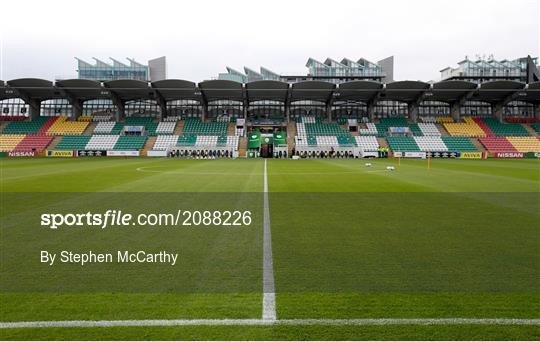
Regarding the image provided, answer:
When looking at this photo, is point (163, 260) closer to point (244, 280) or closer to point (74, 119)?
point (244, 280)

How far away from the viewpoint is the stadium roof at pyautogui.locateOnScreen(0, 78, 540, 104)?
66.0 metres

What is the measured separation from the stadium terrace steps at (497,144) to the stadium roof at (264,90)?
815 cm

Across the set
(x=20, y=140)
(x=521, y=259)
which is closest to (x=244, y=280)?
→ (x=521, y=259)

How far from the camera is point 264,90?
68.2 metres

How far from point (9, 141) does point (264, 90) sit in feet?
147

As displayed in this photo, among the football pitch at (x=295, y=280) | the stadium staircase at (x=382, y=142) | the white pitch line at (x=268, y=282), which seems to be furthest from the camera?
the stadium staircase at (x=382, y=142)

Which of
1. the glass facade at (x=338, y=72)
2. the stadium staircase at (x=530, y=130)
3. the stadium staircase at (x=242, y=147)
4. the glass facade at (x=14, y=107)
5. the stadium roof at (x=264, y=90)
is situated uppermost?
the glass facade at (x=338, y=72)

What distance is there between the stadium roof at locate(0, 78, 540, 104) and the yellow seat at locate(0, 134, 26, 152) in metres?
7.61

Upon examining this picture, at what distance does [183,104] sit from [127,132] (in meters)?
12.8

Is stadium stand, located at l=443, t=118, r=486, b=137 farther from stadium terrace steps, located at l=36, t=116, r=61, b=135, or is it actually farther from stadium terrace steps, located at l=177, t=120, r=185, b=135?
stadium terrace steps, located at l=36, t=116, r=61, b=135

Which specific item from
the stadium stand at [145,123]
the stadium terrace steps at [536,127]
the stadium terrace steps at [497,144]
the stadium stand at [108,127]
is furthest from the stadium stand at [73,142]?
the stadium terrace steps at [536,127]

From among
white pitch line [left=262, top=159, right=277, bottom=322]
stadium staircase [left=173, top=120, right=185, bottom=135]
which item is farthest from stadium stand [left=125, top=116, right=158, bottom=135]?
white pitch line [left=262, top=159, right=277, bottom=322]

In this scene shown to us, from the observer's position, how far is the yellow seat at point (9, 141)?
217ft

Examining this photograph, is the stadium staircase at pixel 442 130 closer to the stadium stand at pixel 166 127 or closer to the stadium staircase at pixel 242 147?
the stadium staircase at pixel 242 147
